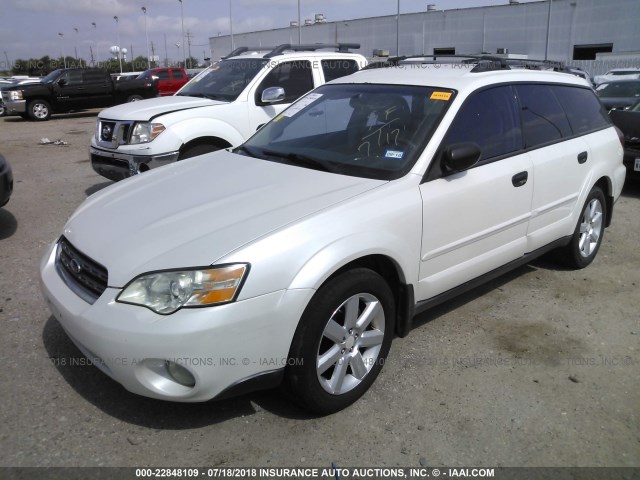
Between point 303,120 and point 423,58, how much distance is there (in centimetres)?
194

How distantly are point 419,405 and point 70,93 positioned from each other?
19608 mm

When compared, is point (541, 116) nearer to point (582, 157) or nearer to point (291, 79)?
point (582, 157)

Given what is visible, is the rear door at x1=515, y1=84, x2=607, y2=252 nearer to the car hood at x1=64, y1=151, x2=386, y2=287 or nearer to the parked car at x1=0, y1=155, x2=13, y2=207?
the car hood at x1=64, y1=151, x2=386, y2=287

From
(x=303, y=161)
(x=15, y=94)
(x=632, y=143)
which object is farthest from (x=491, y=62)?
(x=15, y=94)

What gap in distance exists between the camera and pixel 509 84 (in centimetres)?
402

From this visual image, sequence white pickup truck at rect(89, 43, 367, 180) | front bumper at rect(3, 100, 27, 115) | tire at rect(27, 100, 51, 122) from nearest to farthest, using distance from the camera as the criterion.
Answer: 1. white pickup truck at rect(89, 43, 367, 180)
2. front bumper at rect(3, 100, 27, 115)
3. tire at rect(27, 100, 51, 122)

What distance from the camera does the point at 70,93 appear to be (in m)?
19.3

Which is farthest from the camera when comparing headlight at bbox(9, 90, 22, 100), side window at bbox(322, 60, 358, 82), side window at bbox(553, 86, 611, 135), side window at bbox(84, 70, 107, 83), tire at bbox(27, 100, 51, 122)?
side window at bbox(84, 70, 107, 83)

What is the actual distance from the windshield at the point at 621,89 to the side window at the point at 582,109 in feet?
32.2

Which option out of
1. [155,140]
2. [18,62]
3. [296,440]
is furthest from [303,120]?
[18,62]

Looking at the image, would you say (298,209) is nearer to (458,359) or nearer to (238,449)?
(238,449)

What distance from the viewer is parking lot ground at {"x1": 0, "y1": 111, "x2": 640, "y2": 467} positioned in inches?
105

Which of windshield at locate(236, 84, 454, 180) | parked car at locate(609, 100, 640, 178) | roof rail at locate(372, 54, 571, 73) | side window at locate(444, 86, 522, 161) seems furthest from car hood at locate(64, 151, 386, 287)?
parked car at locate(609, 100, 640, 178)

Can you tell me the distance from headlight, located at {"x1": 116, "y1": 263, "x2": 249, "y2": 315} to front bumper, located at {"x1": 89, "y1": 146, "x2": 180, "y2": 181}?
4.05m
